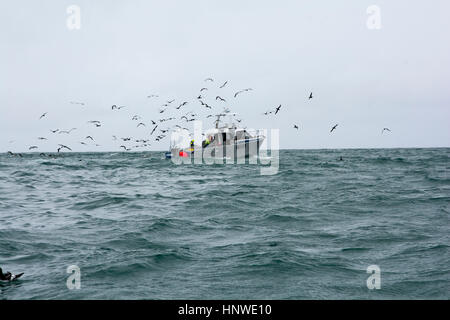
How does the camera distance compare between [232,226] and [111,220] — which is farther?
[111,220]

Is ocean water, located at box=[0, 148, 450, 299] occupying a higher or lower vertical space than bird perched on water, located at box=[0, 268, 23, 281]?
lower

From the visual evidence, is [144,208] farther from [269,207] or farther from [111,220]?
[269,207]

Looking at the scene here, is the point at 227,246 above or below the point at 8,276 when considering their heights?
below

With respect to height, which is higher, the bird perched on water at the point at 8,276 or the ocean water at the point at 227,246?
the bird perched on water at the point at 8,276

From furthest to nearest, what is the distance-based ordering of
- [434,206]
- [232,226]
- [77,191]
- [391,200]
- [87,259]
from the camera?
1. [77,191]
2. [391,200]
3. [434,206]
4. [232,226]
5. [87,259]

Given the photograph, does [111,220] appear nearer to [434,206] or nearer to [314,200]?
[314,200]

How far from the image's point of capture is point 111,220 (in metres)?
16.0

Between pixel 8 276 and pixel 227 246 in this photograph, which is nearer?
pixel 8 276
